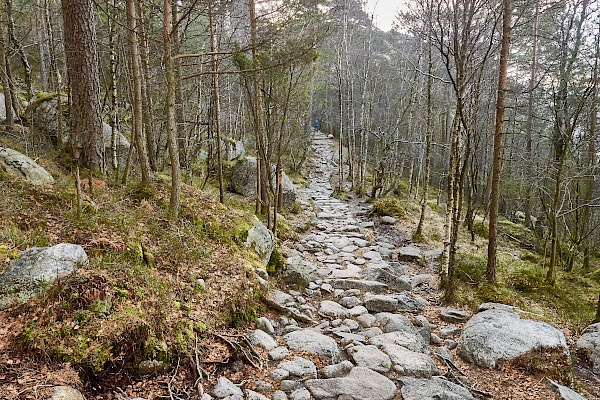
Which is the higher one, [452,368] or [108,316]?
[108,316]

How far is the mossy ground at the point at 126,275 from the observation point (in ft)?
9.34

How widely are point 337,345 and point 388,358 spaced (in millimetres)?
624

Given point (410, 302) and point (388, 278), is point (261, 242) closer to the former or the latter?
point (388, 278)

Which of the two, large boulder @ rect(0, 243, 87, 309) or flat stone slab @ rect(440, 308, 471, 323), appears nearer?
large boulder @ rect(0, 243, 87, 309)

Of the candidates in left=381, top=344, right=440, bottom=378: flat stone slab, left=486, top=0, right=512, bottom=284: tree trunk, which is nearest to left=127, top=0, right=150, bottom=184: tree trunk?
left=381, top=344, right=440, bottom=378: flat stone slab

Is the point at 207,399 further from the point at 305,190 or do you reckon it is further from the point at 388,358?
the point at 305,190

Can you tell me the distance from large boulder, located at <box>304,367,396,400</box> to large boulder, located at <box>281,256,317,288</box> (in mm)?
2487

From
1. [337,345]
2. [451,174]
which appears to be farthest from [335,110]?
[337,345]

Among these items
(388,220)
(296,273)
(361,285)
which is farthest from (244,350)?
(388,220)

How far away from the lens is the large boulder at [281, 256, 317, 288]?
19.6 feet

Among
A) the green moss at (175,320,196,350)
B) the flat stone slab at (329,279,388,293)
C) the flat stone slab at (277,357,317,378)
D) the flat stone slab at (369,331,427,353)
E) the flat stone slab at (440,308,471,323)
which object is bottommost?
the flat stone slab at (440,308,471,323)

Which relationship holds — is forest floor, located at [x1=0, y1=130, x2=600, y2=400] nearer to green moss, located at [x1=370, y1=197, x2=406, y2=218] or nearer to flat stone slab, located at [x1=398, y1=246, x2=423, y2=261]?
flat stone slab, located at [x1=398, y1=246, x2=423, y2=261]

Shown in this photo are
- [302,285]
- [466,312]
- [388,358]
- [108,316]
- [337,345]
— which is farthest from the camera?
[302,285]

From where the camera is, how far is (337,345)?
425 centimetres
